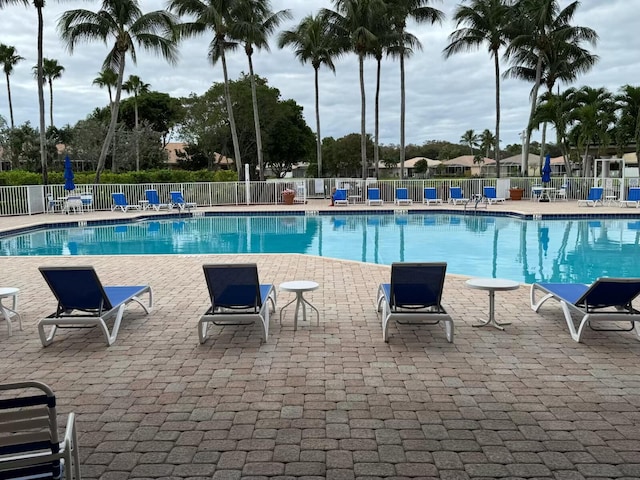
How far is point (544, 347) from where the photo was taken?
462 centimetres

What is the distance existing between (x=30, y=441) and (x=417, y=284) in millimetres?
3484

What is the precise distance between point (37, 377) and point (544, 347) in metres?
4.08

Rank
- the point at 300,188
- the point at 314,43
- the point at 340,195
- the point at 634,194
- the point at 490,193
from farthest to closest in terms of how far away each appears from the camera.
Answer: the point at 314,43, the point at 300,188, the point at 490,193, the point at 340,195, the point at 634,194

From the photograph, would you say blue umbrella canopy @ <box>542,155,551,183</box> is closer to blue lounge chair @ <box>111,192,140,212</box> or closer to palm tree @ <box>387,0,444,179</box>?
palm tree @ <box>387,0,444,179</box>

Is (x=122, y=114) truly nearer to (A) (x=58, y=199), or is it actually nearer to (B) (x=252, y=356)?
(A) (x=58, y=199)

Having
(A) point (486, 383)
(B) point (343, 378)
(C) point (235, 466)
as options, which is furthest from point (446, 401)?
(C) point (235, 466)

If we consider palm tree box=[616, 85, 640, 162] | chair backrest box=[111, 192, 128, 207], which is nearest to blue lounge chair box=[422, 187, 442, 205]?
chair backrest box=[111, 192, 128, 207]

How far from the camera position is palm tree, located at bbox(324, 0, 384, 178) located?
2591cm

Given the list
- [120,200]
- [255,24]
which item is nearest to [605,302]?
[120,200]

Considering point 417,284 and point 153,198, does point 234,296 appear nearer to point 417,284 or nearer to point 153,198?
point 417,284

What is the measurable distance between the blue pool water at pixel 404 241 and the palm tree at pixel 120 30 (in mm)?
7681

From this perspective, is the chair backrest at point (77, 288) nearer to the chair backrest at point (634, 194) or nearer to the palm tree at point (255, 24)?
the chair backrest at point (634, 194)

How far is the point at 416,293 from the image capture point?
4.93 metres

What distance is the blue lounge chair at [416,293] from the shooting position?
477 centimetres
